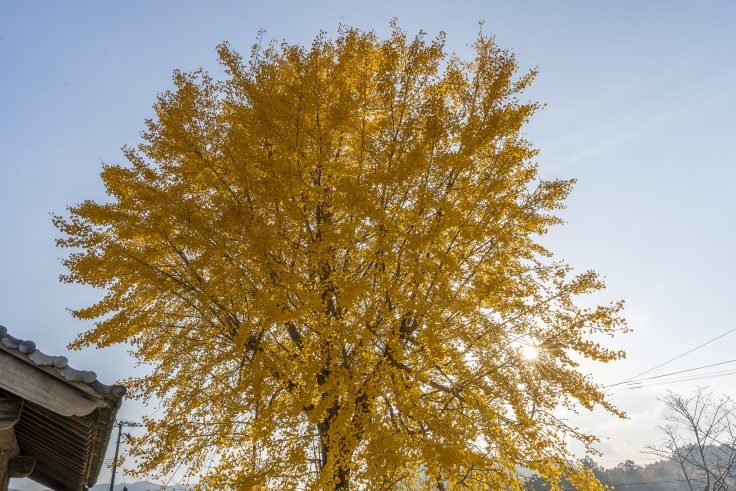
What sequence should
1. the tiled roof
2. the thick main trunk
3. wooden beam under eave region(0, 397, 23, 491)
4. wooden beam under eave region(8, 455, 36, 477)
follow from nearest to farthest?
the tiled roof
wooden beam under eave region(0, 397, 23, 491)
wooden beam under eave region(8, 455, 36, 477)
the thick main trunk

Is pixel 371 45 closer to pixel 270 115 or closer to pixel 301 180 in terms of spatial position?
pixel 270 115

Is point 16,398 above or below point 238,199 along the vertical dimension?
below

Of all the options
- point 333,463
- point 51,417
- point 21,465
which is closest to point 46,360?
point 51,417

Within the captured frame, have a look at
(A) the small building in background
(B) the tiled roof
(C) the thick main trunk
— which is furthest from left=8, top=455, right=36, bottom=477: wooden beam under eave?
(C) the thick main trunk

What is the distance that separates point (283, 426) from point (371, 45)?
658 centimetres

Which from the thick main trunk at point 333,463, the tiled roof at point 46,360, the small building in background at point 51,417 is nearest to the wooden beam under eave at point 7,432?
the small building in background at point 51,417

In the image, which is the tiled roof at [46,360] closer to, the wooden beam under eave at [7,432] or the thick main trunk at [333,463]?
the wooden beam under eave at [7,432]

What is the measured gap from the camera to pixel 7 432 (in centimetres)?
366

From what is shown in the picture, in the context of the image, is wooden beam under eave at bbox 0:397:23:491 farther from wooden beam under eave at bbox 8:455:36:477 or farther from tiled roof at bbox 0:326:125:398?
tiled roof at bbox 0:326:125:398

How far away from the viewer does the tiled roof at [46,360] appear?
8.54 feet

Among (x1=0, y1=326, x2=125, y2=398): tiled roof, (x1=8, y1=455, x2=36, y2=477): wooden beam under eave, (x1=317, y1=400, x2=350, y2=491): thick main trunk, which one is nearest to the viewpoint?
(x1=0, y1=326, x2=125, y2=398): tiled roof

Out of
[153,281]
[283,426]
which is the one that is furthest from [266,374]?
[153,281]

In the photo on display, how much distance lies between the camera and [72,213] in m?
6.29

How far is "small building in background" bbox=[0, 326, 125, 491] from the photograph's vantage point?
8.83ft
